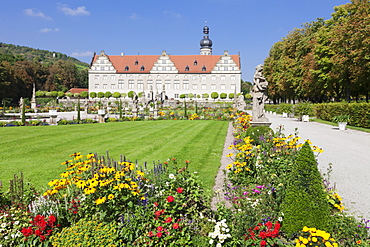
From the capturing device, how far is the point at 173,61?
66875mm

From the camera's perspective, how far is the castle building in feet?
215

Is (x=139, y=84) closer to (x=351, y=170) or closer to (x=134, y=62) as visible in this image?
(x=134, y=62)

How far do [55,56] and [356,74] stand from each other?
15498 cm

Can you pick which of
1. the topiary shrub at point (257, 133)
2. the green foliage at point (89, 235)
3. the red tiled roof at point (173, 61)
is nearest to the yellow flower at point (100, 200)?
the green foliage at point (89, 235)

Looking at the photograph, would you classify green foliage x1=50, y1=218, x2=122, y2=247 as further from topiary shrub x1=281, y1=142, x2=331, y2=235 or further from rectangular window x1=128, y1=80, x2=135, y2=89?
rectangular window x1=128, y1=80, x2=135, y2=89

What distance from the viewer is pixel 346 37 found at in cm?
2152

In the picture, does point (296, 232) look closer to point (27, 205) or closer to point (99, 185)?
point (99, 185)

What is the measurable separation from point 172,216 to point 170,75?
63.6m

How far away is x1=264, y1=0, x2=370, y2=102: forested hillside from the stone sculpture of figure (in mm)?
12129

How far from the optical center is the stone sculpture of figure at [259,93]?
411 inches

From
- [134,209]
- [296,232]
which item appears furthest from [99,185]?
[296,232]

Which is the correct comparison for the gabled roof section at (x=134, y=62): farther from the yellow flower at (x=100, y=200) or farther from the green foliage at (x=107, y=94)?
the yellow flower at (x=100, y=200)

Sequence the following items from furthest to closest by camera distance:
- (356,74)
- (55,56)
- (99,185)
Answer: (55,56) < (356,74) < (99,185)

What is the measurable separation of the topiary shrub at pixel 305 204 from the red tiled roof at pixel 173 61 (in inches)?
2498
